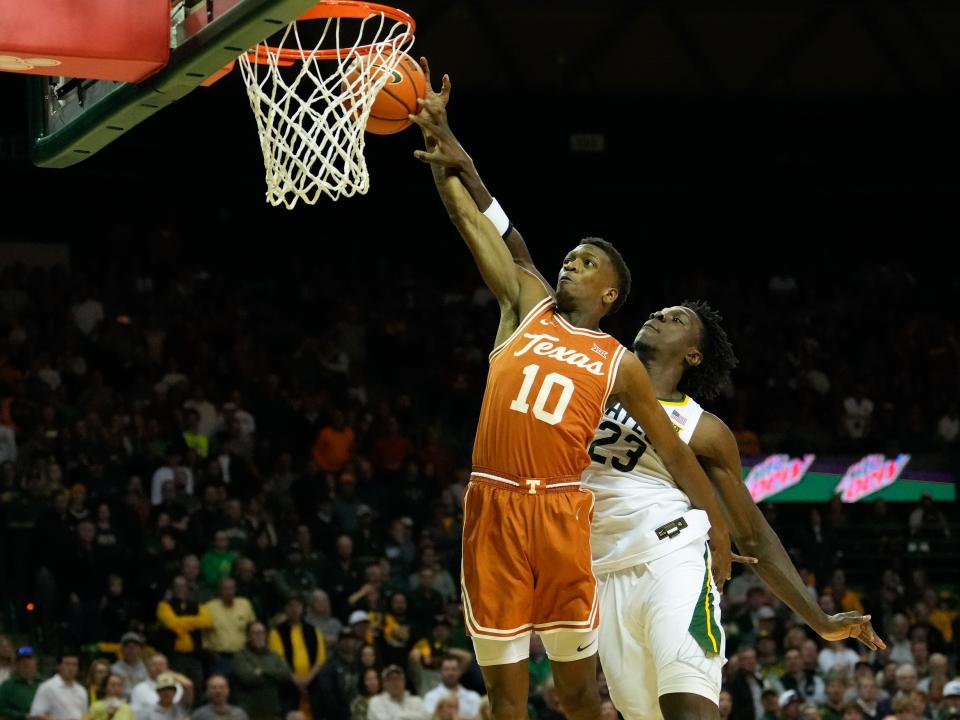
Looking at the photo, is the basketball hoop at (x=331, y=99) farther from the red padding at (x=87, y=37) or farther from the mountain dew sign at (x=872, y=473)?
the mountain dew sign at (x=872, y=473)

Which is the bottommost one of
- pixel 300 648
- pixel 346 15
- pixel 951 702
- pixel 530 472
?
pixel 951 702

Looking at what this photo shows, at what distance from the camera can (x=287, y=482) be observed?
14.0m

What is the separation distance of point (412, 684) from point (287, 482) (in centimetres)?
291

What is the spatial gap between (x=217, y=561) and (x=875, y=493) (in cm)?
790

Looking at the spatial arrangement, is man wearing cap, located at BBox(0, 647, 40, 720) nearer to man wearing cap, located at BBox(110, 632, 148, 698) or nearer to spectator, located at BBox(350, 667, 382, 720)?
man wearing cap, located at BBox(110, 632, 148, 698)

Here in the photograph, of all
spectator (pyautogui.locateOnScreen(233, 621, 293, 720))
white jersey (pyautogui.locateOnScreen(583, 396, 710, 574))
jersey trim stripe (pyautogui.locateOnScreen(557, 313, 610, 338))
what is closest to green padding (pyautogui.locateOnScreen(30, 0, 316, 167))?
jersey trim stripe (pyautogui.locateOnScreen(557, 313, 610, 338))

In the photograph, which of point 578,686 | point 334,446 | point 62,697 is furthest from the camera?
point 334,446

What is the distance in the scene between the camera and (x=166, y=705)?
10.6 meters

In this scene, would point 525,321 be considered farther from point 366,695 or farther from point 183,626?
point 183,626

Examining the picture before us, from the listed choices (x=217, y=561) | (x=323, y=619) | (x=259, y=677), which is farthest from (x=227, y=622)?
(x=323, y=619)

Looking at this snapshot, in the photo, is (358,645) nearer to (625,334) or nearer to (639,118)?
(625,334)

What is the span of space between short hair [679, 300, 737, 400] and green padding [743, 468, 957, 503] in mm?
10543

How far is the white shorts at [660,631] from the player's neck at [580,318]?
0.88 meters

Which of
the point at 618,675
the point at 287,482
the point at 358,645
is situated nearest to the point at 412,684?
the point at 358,645
